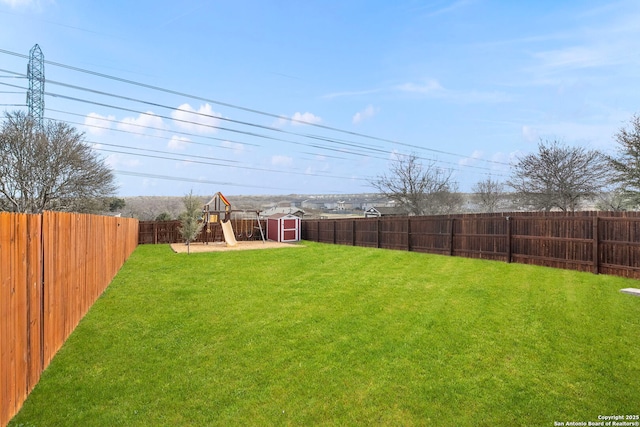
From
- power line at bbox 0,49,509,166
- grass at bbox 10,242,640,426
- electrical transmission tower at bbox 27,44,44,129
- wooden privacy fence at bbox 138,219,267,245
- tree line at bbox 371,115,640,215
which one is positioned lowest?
grass at bbox 10,242,640,426

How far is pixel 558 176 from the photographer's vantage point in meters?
21.8

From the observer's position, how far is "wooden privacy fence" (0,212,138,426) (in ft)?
8.04

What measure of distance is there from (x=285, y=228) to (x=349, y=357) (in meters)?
18.0

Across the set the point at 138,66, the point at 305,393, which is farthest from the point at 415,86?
the point at 305,393

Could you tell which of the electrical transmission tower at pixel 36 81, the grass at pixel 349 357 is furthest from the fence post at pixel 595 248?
the electrical transmission tower at pixel 36 81

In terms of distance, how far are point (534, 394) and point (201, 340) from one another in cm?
366

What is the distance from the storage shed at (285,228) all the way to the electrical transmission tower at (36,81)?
734 inches

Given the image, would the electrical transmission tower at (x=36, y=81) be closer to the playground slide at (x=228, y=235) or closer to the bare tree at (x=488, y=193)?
the playground slide at (x=228, y=235)

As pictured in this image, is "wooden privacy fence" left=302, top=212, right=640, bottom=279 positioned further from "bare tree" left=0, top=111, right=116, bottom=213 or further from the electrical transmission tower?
the electrical transmission tower

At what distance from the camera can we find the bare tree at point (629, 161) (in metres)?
15.5

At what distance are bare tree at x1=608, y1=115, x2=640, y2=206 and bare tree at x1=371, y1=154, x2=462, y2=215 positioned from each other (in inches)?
601

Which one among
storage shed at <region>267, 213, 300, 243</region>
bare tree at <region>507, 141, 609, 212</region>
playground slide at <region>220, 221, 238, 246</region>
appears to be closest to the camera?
playground slide at <region>220, 221, 238, 246</region>

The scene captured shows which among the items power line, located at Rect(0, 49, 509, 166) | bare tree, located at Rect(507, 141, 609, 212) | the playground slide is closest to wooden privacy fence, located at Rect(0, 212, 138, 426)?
the playground slide

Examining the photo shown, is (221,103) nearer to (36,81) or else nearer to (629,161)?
(36,81)
